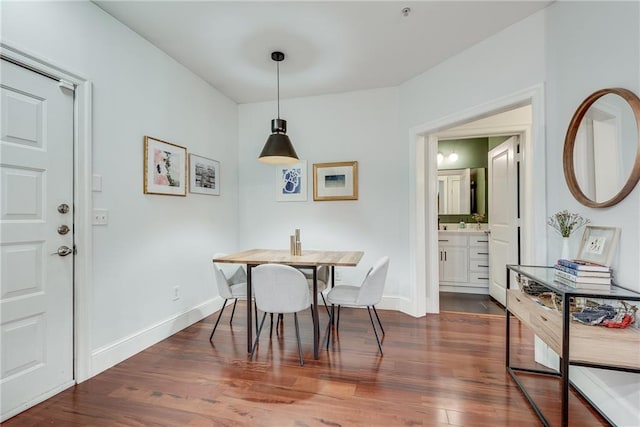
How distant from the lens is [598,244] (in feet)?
5.50

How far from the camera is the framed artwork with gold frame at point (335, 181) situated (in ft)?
11.8

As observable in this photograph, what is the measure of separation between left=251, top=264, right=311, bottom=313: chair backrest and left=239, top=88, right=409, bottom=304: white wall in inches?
58.0

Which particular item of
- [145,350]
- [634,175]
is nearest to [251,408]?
[145,350]

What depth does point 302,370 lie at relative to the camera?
2156 millimetres

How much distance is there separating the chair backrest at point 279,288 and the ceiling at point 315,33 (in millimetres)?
1875

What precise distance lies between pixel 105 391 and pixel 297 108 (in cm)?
332

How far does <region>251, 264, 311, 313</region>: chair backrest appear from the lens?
7.20 ft

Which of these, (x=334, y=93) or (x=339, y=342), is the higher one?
(x=334, y=93)

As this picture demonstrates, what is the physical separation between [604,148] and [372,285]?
169 centimetres

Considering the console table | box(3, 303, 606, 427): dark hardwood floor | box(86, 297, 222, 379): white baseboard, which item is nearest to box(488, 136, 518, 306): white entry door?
box(3, 303, 606, 427): dark hardwood floor

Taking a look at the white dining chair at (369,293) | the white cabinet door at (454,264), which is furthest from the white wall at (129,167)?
the white cabinet door at (454,264)

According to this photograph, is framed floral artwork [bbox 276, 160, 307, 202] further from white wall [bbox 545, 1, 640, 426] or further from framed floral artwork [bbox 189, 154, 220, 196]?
white wall [bbox 545, 1, 640, 426]

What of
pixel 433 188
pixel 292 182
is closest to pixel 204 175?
pixel 292 182

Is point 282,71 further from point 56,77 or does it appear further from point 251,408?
point 251,408
